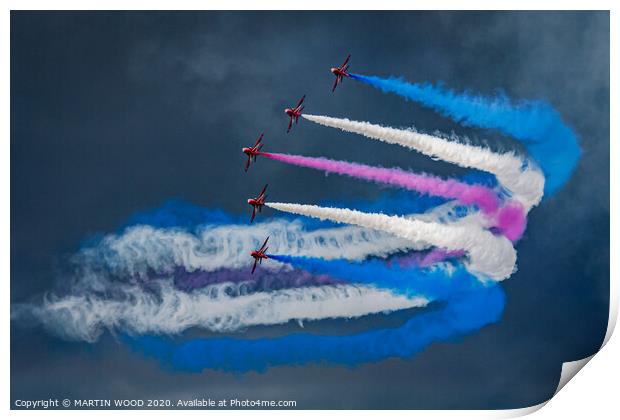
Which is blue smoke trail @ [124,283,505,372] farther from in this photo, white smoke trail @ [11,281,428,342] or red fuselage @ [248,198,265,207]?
red fuselage @ [248,198,265,207]

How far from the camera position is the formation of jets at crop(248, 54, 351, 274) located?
116ft

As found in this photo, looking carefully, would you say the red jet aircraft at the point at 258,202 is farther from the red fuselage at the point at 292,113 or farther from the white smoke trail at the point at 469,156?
the white smoke trail at the point at 469,156

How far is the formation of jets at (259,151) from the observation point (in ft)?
116

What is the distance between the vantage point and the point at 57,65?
117 feet

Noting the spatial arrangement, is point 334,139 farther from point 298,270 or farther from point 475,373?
point 475,373

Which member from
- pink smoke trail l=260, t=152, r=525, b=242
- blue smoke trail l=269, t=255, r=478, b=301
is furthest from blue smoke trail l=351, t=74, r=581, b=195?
blue smoke trail l=269, t=255, r=478, b=301

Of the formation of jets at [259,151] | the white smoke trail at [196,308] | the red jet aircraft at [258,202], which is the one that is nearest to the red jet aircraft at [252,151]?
the formation of jets at [259,151]

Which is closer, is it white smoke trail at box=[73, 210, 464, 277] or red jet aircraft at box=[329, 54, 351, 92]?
red jet aircraft at box=[329, 54, 351, 92]

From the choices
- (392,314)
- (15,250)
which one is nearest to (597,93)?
(392,314)

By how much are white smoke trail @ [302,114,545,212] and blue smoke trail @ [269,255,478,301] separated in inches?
70.2

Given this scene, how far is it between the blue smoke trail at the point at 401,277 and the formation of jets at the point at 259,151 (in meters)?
0.63

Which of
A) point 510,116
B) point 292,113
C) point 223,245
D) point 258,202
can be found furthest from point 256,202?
point 510,116

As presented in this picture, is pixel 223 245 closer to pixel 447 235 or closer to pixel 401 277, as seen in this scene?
pixel 401 277

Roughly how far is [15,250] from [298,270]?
5.09 m
